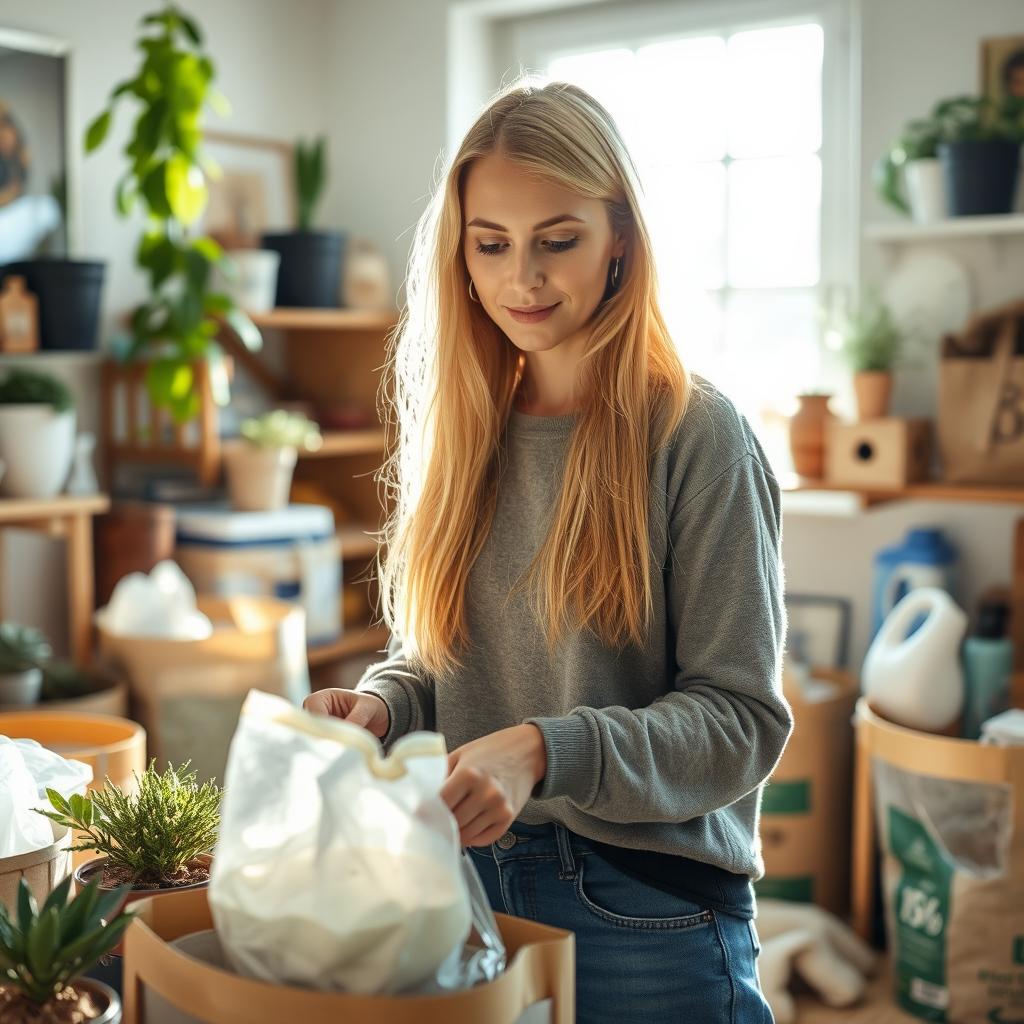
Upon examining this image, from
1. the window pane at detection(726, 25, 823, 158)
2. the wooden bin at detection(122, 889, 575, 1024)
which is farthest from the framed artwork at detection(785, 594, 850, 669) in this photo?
the wooden bin at detection(122, 889, 575, 1024)

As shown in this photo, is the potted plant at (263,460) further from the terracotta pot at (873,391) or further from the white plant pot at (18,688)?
the terracotta pot at (873,391)

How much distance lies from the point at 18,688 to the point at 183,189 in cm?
111

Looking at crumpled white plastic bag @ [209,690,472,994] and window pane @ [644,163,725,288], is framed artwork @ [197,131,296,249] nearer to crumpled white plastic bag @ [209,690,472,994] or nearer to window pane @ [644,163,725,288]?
window pane @ [644,163,725,288]

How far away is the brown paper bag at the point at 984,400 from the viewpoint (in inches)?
102

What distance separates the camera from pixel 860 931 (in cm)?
276

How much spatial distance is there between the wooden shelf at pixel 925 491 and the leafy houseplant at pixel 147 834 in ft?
5.41

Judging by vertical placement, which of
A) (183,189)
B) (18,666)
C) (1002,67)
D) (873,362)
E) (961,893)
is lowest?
(961,893)

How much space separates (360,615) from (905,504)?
1461 mm

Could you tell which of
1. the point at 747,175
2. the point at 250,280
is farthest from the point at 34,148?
the point at 747,175

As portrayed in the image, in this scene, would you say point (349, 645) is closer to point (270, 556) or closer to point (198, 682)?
point (270, 556)

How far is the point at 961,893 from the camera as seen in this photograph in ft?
7.92

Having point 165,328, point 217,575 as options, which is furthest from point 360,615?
point 165,328

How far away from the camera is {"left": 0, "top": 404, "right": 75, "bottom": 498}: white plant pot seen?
8.95 ft

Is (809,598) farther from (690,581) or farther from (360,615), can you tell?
(690,581)
